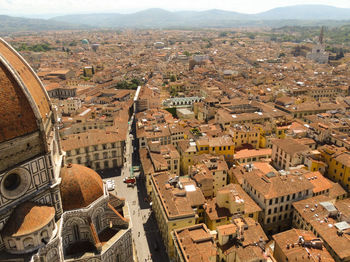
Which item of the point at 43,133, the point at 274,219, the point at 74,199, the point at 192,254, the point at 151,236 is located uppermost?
the point at 43,133

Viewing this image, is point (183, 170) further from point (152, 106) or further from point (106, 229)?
point (152, 106)

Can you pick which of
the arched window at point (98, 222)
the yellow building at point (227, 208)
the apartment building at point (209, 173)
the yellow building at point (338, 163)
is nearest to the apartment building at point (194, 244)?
the yellow building at point (227, 208)

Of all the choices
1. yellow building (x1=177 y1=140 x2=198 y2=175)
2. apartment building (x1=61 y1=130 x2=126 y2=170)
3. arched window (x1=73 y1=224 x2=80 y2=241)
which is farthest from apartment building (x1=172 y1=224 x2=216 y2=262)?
apartment building (x1=61 y1=130 x2=126 y2=170)

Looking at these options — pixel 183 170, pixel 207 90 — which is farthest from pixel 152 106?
pixel 183 170

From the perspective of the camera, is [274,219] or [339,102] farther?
[339,102]

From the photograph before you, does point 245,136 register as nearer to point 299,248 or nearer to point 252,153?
point 252,153

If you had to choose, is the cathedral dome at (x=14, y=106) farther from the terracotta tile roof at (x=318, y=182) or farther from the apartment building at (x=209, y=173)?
the terracotta tile roof at (x=318, y=182)
